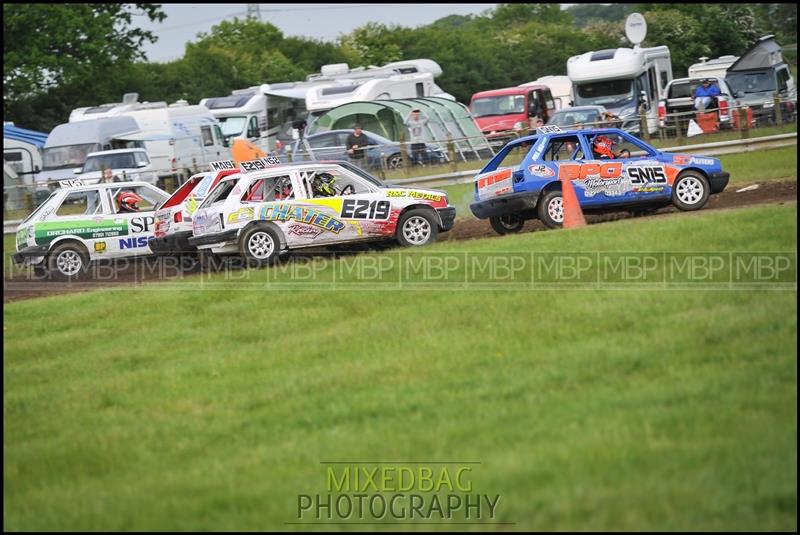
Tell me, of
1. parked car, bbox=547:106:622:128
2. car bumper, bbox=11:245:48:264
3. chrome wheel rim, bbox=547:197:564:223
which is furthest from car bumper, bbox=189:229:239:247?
parked car, bbox=547:106:622:128

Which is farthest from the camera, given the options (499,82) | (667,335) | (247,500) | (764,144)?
(499,82)

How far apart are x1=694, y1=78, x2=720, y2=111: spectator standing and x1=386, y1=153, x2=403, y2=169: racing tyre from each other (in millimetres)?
8237

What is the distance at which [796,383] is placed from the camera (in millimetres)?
7234

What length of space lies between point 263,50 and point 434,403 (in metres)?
58.4

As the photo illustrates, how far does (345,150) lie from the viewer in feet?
99.6

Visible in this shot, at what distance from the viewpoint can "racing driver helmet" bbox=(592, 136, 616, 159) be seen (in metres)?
16.8

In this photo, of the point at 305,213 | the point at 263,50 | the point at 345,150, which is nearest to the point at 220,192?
the point at 305,213

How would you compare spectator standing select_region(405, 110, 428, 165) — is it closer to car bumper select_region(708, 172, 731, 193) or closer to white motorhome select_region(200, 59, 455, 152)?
white motorhome select_region(200, 59, 455, 152)

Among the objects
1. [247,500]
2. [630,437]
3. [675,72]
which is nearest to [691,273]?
[630,437]

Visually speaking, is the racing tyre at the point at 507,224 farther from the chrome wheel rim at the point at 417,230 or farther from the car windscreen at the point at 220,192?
the car windscreen at the point at 220,192

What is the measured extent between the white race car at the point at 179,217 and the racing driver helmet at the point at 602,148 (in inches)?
207

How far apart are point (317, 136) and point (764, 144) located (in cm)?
1171

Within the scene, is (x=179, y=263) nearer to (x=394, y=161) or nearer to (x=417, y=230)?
→ (x=417, y=230)

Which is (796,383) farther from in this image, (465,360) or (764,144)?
(764,144)
